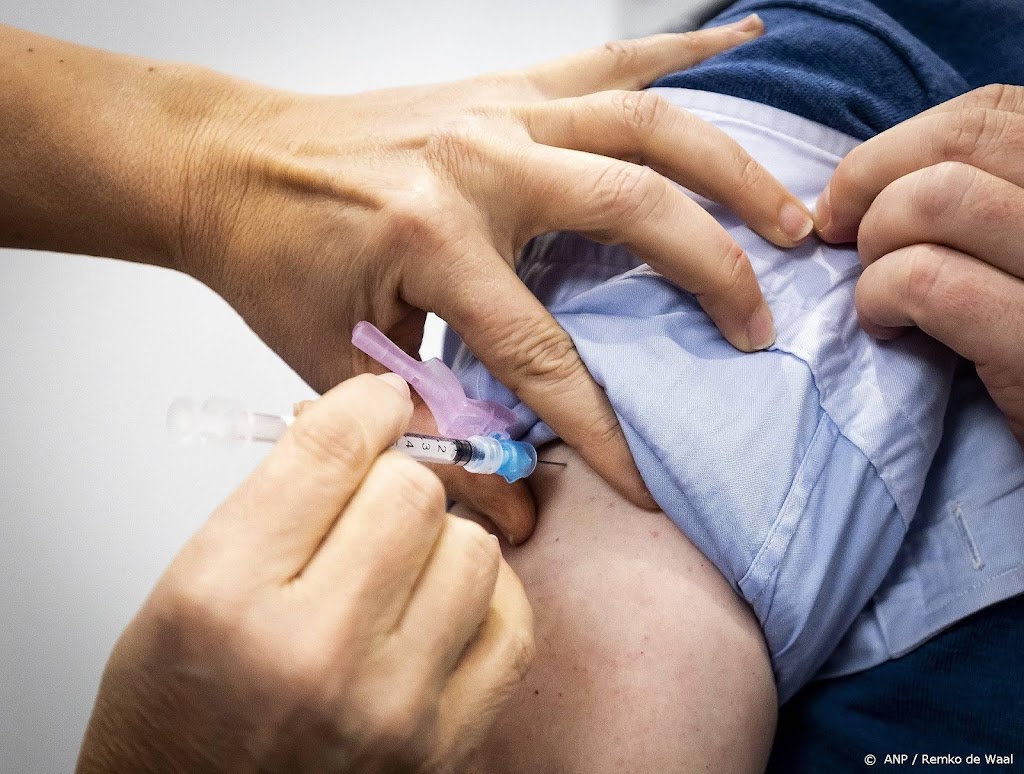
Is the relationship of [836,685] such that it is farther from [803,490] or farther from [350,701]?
[350,701]

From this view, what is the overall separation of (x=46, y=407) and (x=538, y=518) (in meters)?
0.92

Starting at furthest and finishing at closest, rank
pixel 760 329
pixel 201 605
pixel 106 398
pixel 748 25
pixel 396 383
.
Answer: pixel 106 398, pixel 748 25, pixel 760 329, pixel 396 383, pixel 201 605

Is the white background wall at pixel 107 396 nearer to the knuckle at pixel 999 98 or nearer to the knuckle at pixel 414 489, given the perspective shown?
the knuckle at pixel 999 98

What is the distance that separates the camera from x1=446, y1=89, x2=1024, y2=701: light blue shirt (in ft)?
2.06

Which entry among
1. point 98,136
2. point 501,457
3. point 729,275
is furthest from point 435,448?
point 98,136

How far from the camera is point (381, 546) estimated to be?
0.48m

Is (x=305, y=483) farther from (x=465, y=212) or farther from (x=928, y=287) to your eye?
(x=928, y=287)

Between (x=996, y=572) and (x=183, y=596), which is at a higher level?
(x=183, y=596)

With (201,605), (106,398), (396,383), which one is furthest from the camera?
(106,398)

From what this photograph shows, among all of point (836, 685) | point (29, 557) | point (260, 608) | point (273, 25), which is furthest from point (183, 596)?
point (273, 25)

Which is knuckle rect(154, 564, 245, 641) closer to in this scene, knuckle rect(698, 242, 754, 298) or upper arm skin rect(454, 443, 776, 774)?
upper arm skin rect(454, 443, 776, 774)

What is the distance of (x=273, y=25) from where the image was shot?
5.12ft

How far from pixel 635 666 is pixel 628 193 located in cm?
37

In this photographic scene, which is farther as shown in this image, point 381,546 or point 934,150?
point 934,150
